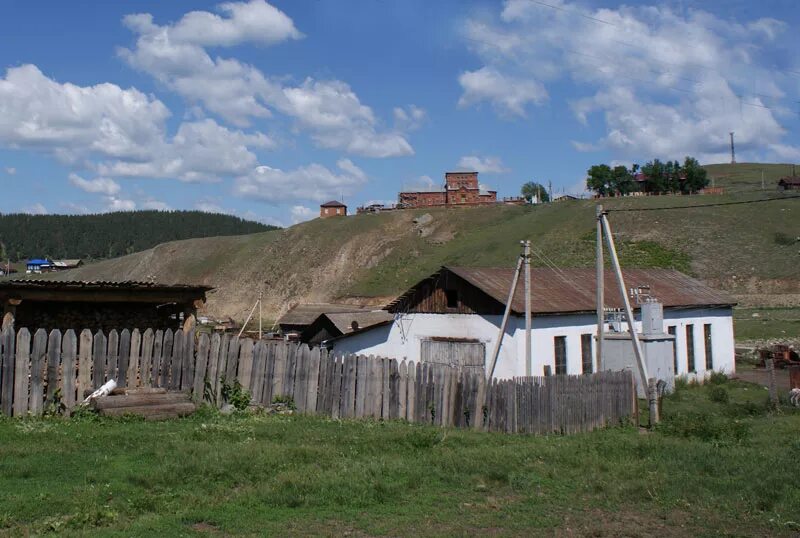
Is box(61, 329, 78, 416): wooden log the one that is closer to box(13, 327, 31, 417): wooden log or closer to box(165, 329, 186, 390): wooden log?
box(13, 327, 31, 417): wooden log

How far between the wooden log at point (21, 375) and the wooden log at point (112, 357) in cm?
137

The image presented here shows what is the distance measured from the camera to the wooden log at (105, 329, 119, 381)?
46.4 ft

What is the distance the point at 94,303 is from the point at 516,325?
491 inches

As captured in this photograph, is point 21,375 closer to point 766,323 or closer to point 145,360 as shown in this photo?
point 145,360

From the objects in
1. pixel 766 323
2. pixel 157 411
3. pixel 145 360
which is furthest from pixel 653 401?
pixel 766 323

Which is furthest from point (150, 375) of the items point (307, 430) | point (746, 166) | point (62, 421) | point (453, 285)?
point (746, 166)

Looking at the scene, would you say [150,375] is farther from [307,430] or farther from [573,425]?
[573,425]

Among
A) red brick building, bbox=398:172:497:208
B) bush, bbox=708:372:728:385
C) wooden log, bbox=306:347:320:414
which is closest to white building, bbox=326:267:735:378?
bush, bbox=708:372:728:385

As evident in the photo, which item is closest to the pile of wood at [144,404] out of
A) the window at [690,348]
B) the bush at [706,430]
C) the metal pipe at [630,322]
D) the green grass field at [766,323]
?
the bush at [706,430]

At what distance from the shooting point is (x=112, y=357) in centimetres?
1418

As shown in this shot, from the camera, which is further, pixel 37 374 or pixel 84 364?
pixel 84 364

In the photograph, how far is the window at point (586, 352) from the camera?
26.6m

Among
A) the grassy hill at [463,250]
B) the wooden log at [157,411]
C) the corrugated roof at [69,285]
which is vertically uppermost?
the grassy hill at [463,250]

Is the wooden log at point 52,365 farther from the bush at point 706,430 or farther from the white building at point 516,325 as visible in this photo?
the white building at point 516,325
